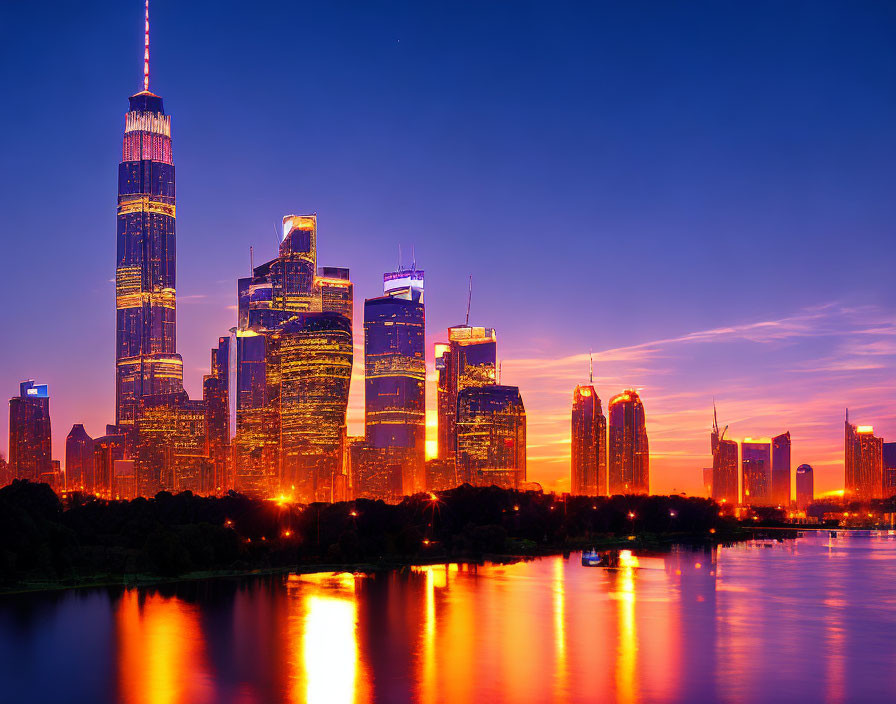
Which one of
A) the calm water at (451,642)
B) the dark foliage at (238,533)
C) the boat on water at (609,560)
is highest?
the dark foliage at (238,533)

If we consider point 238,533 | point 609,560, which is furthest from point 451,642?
point 609,560

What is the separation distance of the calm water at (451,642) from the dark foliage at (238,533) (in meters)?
7.31

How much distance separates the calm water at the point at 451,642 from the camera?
177 ft

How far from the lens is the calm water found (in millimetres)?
53812

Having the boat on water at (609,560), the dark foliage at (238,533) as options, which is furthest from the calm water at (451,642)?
the boat on water at (609,560)

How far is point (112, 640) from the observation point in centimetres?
6706

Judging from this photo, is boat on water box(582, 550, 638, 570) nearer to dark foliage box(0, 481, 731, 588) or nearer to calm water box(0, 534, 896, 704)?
dark foliage box(0, 481, 731, 588)

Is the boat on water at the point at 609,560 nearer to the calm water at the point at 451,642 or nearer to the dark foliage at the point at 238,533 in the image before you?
the dark foliage at the point at 238,533

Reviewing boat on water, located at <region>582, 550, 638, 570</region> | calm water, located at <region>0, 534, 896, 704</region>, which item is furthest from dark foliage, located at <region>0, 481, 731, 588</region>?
boat on water, located at <region>582, 550, 638, 570</region>

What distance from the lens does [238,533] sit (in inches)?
4663

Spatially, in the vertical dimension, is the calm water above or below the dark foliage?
below

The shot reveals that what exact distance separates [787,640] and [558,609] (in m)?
19.7

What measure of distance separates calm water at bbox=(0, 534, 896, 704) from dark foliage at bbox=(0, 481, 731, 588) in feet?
24.0

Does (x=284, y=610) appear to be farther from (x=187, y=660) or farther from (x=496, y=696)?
(x=496, y=696)
